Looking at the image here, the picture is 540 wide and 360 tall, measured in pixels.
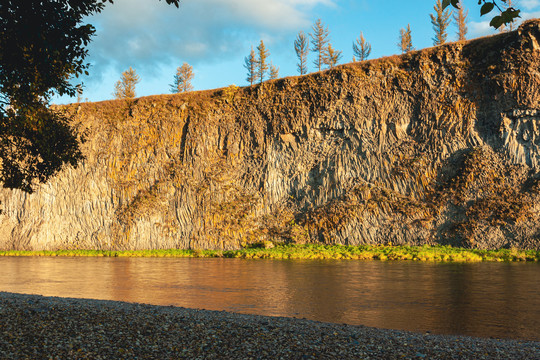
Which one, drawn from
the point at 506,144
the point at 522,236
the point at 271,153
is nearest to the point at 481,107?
the point at 506,144

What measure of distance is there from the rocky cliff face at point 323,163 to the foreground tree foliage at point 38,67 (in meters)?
31.4

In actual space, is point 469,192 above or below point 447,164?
below

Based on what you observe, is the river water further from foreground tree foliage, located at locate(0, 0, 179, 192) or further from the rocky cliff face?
the rocky cliff face

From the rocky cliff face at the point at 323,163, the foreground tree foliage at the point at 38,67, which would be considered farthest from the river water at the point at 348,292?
the rocky cliff face at the point at 323,163

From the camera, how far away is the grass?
118 feet

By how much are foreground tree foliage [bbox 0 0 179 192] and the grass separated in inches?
1058

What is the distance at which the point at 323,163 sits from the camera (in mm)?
48375

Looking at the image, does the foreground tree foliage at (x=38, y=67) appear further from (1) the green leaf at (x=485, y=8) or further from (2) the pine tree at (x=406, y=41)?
(2) the pine tree at (x=406, y=41)

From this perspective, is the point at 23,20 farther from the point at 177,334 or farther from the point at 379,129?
the point at 379,129

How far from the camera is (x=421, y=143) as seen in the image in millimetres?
45281

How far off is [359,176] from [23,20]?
38.7m

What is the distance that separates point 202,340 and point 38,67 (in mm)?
9440

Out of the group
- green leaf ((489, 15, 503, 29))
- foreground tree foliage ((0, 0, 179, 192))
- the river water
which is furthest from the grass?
green leaf ((489, 15, 503, 29))

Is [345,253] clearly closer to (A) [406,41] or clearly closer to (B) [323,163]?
(B) [323,163]
